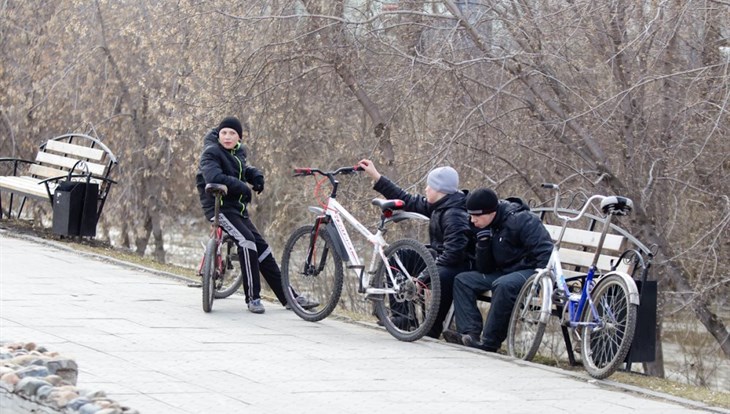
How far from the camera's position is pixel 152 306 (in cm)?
1040

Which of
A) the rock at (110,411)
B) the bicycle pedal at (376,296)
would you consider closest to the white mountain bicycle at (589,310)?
the bicycle pedal at (376,296)

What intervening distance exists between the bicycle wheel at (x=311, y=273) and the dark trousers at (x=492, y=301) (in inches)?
36.4

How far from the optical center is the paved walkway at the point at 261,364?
6984mm

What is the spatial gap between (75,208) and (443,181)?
21.6 feet

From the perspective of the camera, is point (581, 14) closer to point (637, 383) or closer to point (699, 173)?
point (699, 173)

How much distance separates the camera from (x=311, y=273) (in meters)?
10.4

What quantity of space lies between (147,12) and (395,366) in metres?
12.8

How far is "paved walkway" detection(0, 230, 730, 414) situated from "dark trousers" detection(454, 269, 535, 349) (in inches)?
13.4

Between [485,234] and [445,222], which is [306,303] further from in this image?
[485,234]

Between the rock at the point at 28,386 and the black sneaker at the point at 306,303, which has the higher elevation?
the black sneaker at the point at 306,303

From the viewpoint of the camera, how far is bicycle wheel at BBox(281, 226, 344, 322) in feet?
33.1

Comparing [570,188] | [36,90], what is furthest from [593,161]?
[36,90]

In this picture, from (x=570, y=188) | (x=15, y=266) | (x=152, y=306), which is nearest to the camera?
(x=152, y=306)

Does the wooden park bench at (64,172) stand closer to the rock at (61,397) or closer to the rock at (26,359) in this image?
the rock at (26,359)
